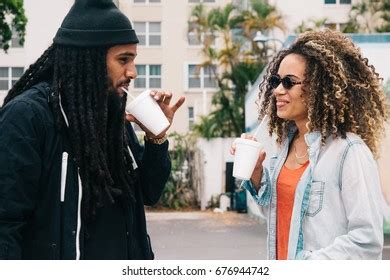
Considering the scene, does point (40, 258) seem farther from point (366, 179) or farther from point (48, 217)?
point (366, 179)

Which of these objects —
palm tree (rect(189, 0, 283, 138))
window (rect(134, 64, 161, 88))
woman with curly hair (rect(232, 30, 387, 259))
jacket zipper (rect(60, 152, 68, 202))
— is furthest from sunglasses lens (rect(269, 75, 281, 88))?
window (rect(134, 64, 161, 88))

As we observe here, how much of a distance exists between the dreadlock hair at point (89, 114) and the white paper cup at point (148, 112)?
0.05 meters

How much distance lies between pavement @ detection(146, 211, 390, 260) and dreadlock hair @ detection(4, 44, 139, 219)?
2853 mm

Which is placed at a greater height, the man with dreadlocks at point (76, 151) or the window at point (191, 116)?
the man with dreadlocks at point (76, 151)

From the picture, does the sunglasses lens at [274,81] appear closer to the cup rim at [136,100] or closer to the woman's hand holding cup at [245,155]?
the woman's hand holding cup at [245,155]

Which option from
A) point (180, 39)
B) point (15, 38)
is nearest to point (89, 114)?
point (15, 38)

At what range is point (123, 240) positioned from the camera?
159 cm

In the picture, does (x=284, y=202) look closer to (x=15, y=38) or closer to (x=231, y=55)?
(x=15, y=38)

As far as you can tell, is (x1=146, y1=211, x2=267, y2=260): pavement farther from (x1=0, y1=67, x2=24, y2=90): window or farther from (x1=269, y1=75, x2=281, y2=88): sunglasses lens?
(x1=269, y1=75, x2=281, y2=88): sunglasses lens

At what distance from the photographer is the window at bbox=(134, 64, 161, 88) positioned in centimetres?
1930

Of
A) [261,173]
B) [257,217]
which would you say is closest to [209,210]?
[257,217]

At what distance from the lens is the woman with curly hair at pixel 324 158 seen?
154 cm

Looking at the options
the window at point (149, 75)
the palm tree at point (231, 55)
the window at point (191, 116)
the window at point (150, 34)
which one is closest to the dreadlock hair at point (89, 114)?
the palm tree at point (231, 55)

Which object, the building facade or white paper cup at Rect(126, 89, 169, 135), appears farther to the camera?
the building facade
